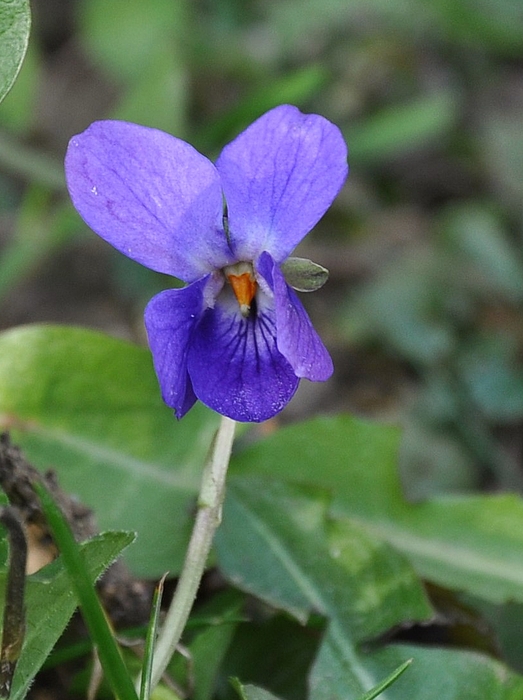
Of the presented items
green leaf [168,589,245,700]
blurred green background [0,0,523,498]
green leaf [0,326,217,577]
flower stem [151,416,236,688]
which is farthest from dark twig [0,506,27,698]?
blurred green background [0,0,523,498]

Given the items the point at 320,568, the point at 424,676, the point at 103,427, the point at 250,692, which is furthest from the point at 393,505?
the point at 250,692

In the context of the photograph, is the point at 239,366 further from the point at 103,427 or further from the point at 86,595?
the point at 103,427

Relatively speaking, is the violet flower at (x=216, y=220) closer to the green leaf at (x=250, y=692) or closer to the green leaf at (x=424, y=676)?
the green leaf at (x=250, y=692)

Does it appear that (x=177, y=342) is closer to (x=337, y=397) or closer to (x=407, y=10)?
(x=337, y=397)

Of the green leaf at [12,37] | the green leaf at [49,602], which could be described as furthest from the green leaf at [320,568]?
the green leaf at [12,37]

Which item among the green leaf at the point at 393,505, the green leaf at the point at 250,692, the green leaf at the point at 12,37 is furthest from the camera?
the green leaf at the point at 393,505
